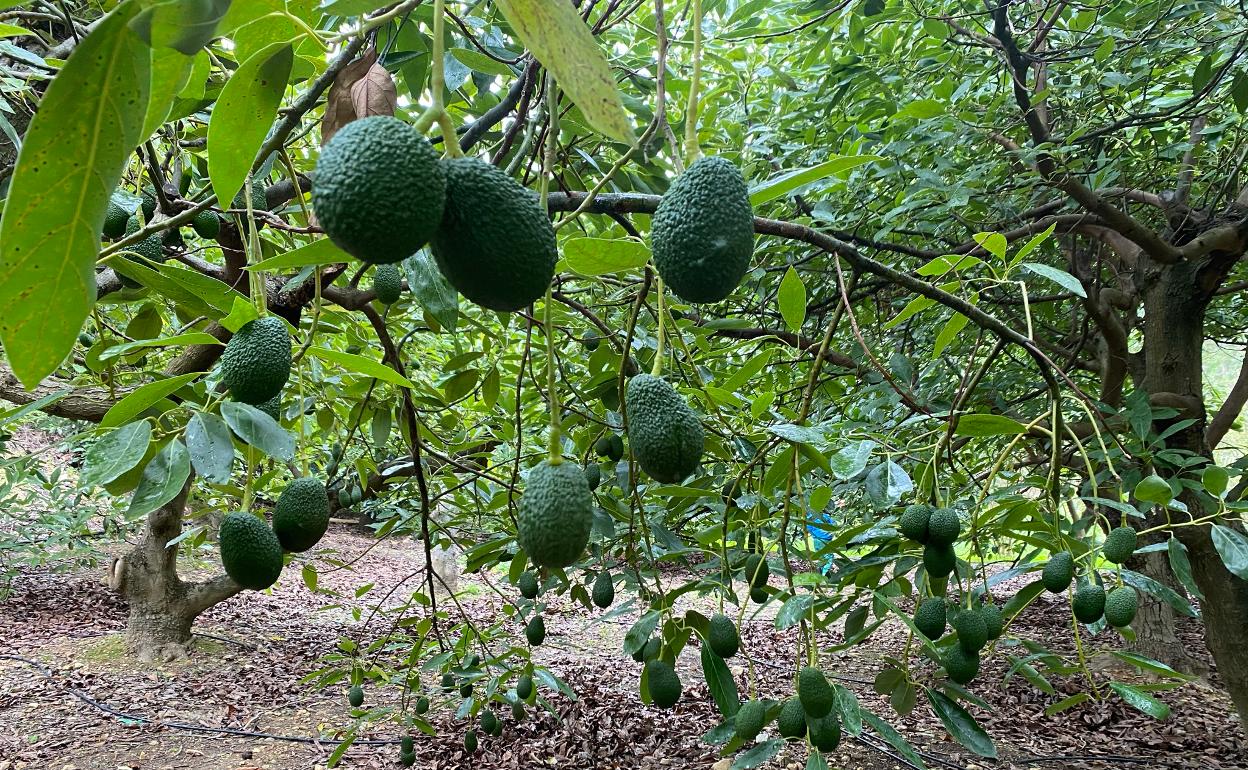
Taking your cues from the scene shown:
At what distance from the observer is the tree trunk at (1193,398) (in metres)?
2.88

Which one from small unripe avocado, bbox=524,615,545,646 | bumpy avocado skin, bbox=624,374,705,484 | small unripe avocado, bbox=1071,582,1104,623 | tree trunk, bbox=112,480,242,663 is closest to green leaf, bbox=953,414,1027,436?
small unripe avocado, bbox=1071,582,1104,623

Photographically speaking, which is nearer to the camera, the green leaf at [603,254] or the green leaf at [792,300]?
the green leaf at [603,254]

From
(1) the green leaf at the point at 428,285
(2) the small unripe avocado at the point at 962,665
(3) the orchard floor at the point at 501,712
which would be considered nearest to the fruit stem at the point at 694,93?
(1) the green leaf at the point at 428,285

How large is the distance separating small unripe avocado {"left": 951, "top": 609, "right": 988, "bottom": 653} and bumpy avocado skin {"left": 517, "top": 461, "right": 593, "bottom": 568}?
820 mm

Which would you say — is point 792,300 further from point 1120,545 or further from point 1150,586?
point 1150,586

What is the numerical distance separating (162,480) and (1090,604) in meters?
1.48

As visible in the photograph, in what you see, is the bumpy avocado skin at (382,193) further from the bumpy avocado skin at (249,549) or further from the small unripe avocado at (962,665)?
the small unripe avocado at (962,665)

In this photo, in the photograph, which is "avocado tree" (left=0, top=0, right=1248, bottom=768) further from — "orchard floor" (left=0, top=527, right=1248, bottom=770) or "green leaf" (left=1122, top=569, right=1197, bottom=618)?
"orchard floor" (left=0, top=527, right=1248, bottom=770)

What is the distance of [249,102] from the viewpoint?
2.16 ft

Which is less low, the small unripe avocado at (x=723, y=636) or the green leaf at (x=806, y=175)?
the green leaf at (x=806, y=175)

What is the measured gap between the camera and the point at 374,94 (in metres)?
1.00

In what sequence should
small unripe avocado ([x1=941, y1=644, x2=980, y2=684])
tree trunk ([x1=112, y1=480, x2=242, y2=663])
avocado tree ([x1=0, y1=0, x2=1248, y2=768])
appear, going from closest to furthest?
avocado tree ([x1=0, y1=0, x2=1248, y2=768]) < small unripe avocado ([x1=941, y1=644, x2=980, y2=684]) < tree trunk ([x1=112, y1=480, x2=242, y2=663])

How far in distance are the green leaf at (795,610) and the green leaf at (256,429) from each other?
812mm

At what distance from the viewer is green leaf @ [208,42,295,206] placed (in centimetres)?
64
